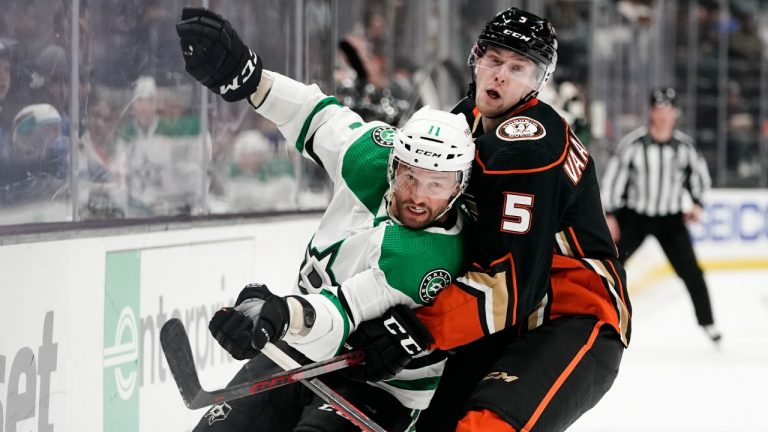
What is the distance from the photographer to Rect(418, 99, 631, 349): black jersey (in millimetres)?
2260

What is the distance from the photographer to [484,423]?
2148 millimetres

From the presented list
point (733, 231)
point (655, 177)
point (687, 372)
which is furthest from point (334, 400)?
point (733, 231)

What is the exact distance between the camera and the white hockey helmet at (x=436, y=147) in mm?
2234

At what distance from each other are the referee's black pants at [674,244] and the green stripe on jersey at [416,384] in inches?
153

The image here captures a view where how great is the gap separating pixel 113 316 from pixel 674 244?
444 cm

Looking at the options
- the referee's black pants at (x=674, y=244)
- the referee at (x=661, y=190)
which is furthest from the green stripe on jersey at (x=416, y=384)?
the referee at (x=661, y=190)

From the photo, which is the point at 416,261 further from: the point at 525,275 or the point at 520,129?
the point at 520,129

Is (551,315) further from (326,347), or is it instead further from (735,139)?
(735,139)

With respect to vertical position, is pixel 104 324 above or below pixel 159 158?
below

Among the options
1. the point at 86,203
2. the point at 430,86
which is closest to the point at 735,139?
the point at 430,86

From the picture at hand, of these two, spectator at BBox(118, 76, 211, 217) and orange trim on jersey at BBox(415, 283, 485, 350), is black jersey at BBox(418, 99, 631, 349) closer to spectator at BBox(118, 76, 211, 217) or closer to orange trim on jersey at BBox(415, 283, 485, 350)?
orange trim on jersey at BBox(415, 283, 485, 350)

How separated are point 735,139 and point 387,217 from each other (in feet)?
30.3

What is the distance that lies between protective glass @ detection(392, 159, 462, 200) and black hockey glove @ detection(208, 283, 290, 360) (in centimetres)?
37

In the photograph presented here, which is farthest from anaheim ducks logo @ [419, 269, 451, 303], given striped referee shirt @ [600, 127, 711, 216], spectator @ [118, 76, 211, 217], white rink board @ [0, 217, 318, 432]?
striped referee shirt @ [600, 127, 711, 216]
